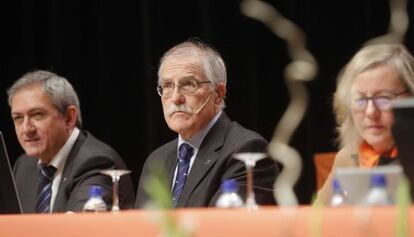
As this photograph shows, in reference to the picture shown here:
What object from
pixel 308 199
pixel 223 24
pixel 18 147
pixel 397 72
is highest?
pixel 223 24

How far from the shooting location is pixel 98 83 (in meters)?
4.78

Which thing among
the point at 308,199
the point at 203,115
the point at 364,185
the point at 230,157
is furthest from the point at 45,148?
the point at 364,185

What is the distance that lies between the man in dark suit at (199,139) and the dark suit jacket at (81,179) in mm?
150

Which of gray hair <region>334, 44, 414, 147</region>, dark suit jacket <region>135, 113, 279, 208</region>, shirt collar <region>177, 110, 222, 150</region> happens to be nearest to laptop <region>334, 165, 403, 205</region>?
gray hair <region>334, 44, 414, 147</region>

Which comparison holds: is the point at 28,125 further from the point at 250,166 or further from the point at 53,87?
the point at 250,166

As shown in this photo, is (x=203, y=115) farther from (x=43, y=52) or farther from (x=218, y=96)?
(x=43, y=52)

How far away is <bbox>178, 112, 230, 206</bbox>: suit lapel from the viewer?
8.60 feet

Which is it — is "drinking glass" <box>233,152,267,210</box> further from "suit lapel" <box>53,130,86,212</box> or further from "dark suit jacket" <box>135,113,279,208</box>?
"suit lapel" <box>53,130,86,212</box>

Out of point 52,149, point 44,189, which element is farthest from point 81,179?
point 52,149

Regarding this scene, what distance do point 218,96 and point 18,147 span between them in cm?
218

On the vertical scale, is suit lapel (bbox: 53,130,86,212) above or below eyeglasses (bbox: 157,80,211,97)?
below

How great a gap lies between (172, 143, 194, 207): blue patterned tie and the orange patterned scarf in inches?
27.0

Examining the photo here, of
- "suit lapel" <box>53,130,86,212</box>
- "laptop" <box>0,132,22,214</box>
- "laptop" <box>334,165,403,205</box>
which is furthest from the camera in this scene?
"suit lapel" <box>53,130,86,212</box>

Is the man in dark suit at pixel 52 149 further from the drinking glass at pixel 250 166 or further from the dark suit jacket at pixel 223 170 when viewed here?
the drinking glass at pixel 250 166
